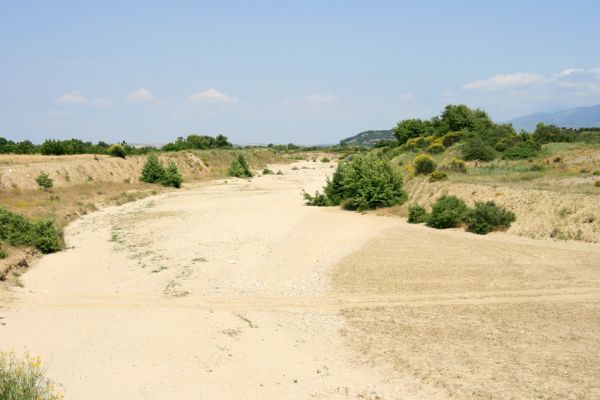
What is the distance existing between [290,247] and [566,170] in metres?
19.8

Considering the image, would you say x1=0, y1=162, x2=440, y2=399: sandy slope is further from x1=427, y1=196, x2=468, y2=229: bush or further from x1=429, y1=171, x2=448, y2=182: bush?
x1=429, y1=171, x2=448, y2=182: bush

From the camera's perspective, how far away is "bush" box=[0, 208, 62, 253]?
→ 20.8m

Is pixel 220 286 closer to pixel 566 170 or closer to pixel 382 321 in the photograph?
pixel 382 321

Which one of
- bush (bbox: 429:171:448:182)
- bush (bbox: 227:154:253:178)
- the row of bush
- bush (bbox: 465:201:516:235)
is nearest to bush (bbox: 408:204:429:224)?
the row of bush

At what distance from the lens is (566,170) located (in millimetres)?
32281

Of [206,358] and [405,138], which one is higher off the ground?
[405,138]

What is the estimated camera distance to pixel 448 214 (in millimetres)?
25406

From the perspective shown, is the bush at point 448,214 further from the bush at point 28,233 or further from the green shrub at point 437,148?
the green shrub at point 437,148

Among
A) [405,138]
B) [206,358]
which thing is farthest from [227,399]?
[405,138]

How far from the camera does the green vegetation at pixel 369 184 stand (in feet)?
106

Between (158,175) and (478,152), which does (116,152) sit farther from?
(478,152)

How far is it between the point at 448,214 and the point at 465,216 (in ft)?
2.64

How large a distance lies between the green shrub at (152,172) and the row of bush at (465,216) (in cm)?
3299

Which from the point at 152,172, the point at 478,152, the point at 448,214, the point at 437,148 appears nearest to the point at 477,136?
the point at 437,148
